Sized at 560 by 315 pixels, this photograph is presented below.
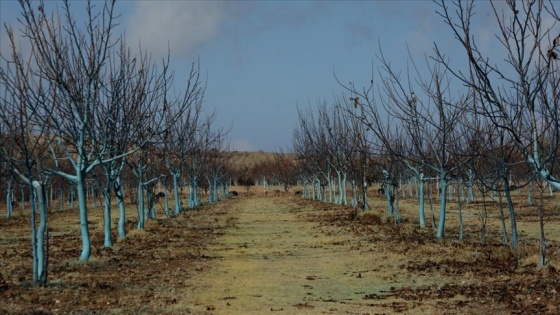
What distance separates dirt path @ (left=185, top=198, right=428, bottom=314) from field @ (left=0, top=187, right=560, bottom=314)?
0.02 m

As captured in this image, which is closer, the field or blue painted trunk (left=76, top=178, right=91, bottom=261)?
the field

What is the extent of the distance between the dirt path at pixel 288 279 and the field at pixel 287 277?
0.06ft

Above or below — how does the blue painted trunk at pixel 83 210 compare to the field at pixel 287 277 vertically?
above

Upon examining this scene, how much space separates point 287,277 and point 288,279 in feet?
0.77

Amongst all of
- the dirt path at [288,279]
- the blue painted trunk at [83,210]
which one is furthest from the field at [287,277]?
the blue painted trunk at [83,210]

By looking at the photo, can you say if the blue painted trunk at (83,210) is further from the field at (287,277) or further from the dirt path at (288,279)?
the dirt path at (288,279)

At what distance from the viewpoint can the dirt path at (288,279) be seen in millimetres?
8250

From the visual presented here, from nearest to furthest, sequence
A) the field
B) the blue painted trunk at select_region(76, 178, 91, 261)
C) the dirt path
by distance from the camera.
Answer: the field
the dirt path
the blue painted trunk at select_region(76, 178, 91, 261)

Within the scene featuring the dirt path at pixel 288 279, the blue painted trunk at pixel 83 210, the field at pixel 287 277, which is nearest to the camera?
the field at pixel 287 277

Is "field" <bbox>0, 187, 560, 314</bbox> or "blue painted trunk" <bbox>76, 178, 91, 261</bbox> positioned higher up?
"blue painted trunk" <bbox>76, 178, 91, 261</bbox>

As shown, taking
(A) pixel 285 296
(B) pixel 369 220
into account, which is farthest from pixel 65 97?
(B) pixel 369 220

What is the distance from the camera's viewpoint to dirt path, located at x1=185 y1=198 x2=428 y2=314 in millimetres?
8250

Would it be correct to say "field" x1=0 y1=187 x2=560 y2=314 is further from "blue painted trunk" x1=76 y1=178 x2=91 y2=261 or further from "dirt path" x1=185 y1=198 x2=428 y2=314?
"blue painted trunk" x1=76 y1=178 x2=91 y2=261

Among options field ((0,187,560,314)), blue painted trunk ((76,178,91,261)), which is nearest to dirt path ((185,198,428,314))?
field ((0,187,560,314))
